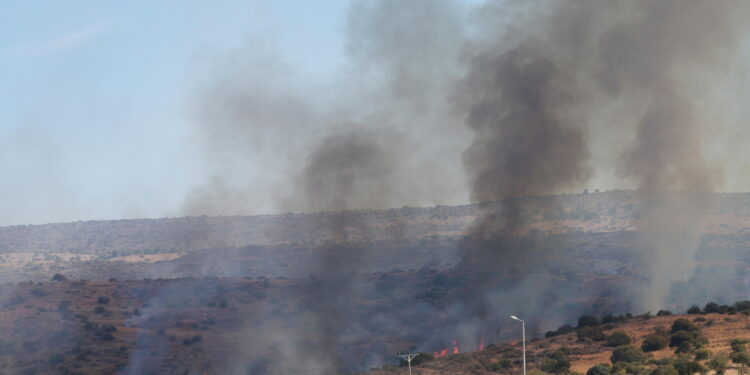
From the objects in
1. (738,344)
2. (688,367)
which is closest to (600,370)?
(688,367)

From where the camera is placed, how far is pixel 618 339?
6956 cm

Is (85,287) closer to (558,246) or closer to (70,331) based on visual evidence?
(70,331)

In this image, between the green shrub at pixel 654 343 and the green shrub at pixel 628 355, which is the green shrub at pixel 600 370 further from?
the green shrub at pixel 654 343

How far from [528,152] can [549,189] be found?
4.81 m

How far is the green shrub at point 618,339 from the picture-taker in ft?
227

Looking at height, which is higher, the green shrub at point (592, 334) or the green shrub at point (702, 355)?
the green shrub at point (592, 334)

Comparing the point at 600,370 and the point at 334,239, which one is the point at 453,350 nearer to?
the point at 600,370

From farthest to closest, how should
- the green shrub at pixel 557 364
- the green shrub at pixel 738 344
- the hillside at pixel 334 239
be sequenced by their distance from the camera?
the hillside at pixel 334 239 → the green shrub at pixel 557 364 → the green shrub at pixel 738 344

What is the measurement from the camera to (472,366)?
67.2 meters

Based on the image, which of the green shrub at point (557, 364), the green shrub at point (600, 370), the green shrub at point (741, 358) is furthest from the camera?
the green shrub at point (557, 364)

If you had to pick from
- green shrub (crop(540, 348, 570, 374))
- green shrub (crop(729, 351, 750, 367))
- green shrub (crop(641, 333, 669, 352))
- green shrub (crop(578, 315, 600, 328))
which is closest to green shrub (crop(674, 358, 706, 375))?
green shrub (crop(729, 351, 750, 367))

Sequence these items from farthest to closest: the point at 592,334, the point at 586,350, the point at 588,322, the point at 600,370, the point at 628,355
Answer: the point at 588,322 < the point at 592,334 < the point at 586,350 < the point at 628,355 < the point at 600,370

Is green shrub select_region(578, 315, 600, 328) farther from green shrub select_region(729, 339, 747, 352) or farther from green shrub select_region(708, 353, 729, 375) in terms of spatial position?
green shrub select_region(708, 353, 729, 375)

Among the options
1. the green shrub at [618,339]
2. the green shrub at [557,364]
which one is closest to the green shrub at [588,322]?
the green shrub at [618,339]
